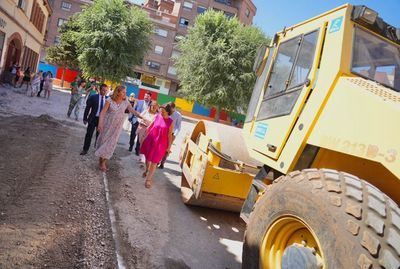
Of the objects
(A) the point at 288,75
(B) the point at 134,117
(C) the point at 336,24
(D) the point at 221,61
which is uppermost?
(D) the point at 221,61

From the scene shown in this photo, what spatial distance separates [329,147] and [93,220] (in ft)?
10.1

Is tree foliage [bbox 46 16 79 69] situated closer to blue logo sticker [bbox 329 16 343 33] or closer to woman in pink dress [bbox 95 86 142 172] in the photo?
woman in pink dress [bbox 95 86 142 172]

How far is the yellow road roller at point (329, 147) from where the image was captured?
2.12 meters

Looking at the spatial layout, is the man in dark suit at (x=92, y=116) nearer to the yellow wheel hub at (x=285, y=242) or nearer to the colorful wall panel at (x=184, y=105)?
the yellow wheel hub at (x=285, y=242)

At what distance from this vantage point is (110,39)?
25953 mm

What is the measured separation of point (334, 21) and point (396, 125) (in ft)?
4.79

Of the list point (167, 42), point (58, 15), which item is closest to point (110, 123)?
point (167, 42)

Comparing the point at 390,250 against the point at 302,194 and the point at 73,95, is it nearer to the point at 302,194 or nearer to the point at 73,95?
the point at 302,194

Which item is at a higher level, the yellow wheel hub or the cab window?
the cab window

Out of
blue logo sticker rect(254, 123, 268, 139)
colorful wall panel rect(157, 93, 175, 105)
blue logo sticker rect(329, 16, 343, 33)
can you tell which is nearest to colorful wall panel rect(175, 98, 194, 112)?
colorful wall panel rect(157, 93, 175, 105)

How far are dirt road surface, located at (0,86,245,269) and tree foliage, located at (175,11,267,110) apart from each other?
21.4m

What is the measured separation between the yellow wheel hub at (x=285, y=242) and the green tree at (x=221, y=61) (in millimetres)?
25571

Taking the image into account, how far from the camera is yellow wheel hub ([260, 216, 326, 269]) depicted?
8.25ft

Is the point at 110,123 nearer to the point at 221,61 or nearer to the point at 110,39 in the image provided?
the point at 110,39
